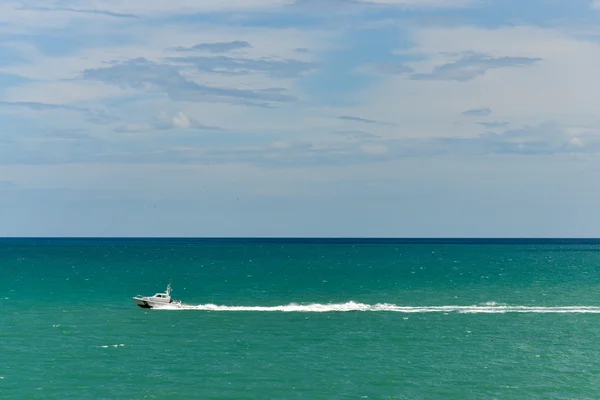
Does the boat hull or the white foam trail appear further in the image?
the boat hull

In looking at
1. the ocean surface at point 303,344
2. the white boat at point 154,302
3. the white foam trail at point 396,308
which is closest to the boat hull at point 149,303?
the white boat at point 154,302

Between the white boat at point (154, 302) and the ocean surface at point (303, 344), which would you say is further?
the white boat at point (154, 302)

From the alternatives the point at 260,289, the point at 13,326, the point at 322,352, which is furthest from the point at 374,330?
the point at 260,289

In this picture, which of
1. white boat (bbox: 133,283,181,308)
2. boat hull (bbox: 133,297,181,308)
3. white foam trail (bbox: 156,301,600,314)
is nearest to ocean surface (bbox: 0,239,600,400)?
white foam trail (bbox: 156,301,600,314)

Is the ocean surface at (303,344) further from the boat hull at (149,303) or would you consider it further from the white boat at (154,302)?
the white boat at (154,302)

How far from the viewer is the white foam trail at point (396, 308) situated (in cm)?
9269

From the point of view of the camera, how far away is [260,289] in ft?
408

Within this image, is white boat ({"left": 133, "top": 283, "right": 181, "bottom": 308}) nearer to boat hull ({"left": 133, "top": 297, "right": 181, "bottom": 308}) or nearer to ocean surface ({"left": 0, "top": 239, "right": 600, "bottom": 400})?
boat hull ({"left": 133, "top": 297, "right": 181, "bottom": 308})

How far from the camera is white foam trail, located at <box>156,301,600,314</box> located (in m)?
92.7

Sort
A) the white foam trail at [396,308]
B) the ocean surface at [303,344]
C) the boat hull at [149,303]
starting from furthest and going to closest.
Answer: the boat hull at [149,303]
the white foam trail at [396,308]
the ocean surface at [303,344]

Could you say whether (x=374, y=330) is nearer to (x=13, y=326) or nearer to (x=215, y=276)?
(x=13, y=326)

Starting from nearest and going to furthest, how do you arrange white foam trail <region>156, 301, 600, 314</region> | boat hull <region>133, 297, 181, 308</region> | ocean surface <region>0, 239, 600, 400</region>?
ocean surface <region>0, 239, 600, 400</region> < white foam trail <region>156, 301, 600, 314</region> < boat hull <region>133, 297, 181, 308</region>

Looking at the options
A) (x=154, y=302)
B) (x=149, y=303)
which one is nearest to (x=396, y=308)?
(x=154, y=302)

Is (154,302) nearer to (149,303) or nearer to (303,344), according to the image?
(149,303)
